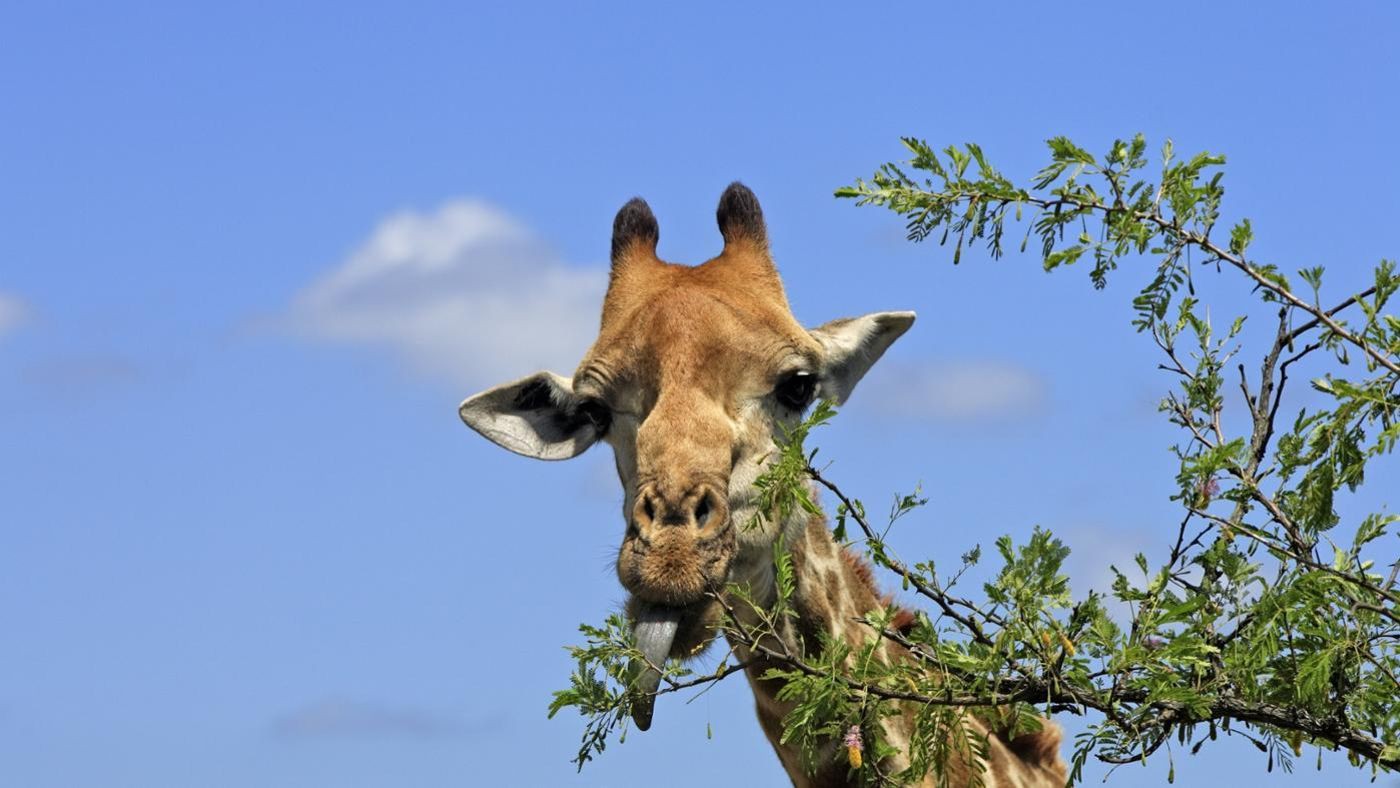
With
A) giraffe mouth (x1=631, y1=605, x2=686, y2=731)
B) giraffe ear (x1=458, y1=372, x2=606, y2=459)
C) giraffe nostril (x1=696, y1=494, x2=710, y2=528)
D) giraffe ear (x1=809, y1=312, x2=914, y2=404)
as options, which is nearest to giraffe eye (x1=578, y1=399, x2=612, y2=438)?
giraffe ear (x1=458, y1=372, x2=606, y2=459)

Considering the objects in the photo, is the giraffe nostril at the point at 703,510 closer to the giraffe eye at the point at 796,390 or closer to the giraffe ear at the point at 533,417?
the giraffe eye at the point at 796,390

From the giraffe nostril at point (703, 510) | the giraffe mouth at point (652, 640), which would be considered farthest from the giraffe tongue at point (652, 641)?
the giraffe nostril at point (703, 510)

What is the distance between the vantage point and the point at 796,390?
758cm

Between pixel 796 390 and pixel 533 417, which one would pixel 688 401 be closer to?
pixel 796 390

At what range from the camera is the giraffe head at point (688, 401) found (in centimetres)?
646

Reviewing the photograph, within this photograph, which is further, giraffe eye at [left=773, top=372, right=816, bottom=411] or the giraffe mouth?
giraffe eye at [left=773, top=372, right=816, bottom=411]

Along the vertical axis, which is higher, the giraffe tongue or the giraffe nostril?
the giraffe nostril

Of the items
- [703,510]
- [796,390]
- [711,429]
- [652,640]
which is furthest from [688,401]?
[652,640]

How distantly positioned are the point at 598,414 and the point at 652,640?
63.2 inches

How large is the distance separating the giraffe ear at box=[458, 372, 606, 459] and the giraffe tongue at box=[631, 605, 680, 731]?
6.13 ft

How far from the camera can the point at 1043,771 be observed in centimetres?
824

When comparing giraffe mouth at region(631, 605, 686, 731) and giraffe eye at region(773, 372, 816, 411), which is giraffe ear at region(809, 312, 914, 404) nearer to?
giraffe eye at region(773, 372, 816, 411)

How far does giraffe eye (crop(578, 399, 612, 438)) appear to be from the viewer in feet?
24.9

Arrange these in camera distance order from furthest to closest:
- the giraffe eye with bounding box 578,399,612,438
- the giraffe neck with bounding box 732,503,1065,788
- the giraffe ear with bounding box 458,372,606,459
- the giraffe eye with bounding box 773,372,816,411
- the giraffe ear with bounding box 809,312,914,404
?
the giraffe ear with bounding box 458,372,606,459
the giraffe ear with bounding box 809,312,914,404
the giraffe eye with bounding box 578,399,612,438
the giraffe eye with bounding box 773,372,816,411
the giraffe neck with bounding box 732,503,1065,788
